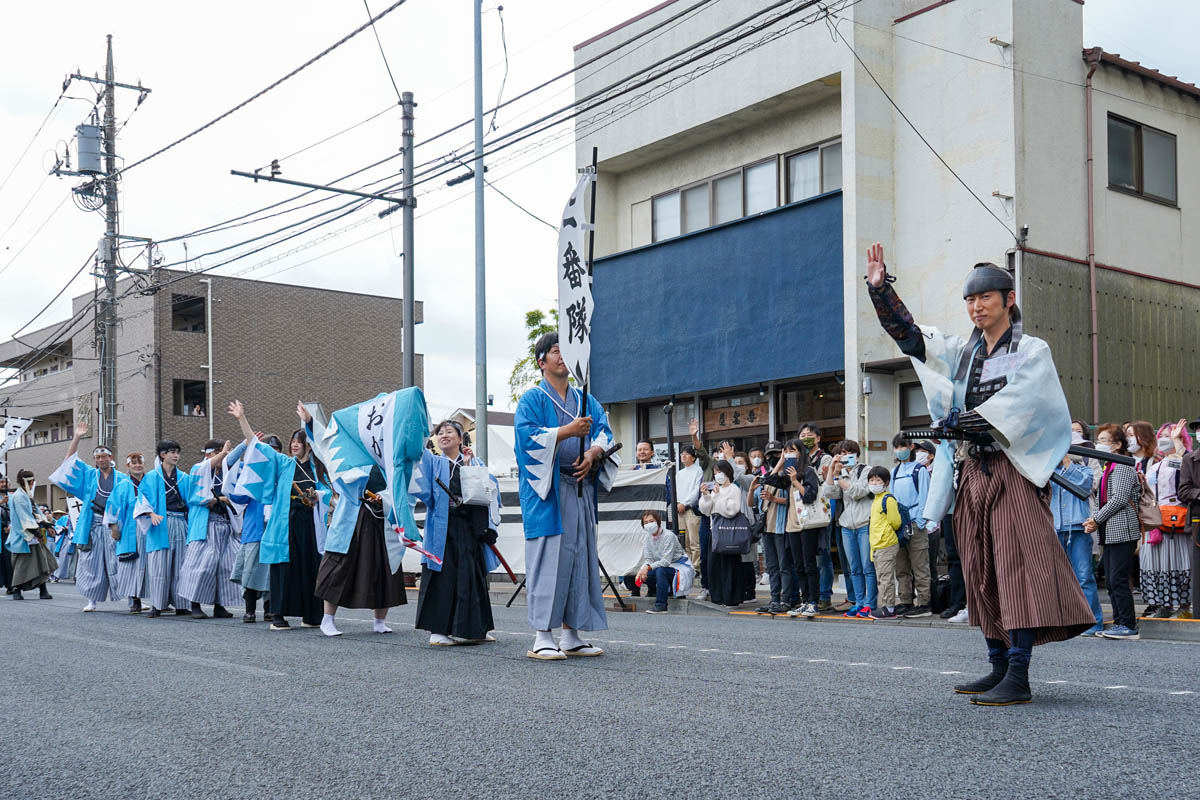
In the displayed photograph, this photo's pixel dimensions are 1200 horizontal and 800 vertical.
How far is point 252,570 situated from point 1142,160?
1417cm

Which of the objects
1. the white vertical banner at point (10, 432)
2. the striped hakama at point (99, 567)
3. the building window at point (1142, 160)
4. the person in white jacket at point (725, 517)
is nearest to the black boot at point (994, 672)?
the person in white jacket at point (725, 517)

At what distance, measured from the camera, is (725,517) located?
13578 mm

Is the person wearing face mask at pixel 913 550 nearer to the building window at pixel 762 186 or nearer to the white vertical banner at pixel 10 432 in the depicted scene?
the building window at pixel 762 186

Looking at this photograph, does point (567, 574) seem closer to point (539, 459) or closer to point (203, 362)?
point (539, 459)

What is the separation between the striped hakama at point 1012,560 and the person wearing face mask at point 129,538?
1097 cm

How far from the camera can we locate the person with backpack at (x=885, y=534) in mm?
11711

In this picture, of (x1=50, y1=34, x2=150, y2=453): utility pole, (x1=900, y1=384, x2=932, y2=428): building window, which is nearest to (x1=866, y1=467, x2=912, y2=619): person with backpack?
(x1=900, y1=384, x2=932, y2=428): building window

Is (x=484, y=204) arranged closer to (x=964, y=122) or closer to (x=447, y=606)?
(x=964, y=122)

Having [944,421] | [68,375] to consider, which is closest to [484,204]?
[944,421]

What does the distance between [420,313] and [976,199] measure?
37.5m

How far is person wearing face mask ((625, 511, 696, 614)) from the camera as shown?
13930 mm

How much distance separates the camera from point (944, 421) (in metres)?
5.41

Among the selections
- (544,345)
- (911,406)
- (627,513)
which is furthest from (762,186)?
(544,345)

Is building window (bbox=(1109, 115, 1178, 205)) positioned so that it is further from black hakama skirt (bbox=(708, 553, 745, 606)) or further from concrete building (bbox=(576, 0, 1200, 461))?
black hakama skirt (bbox=(708, 553, 745, 606))
